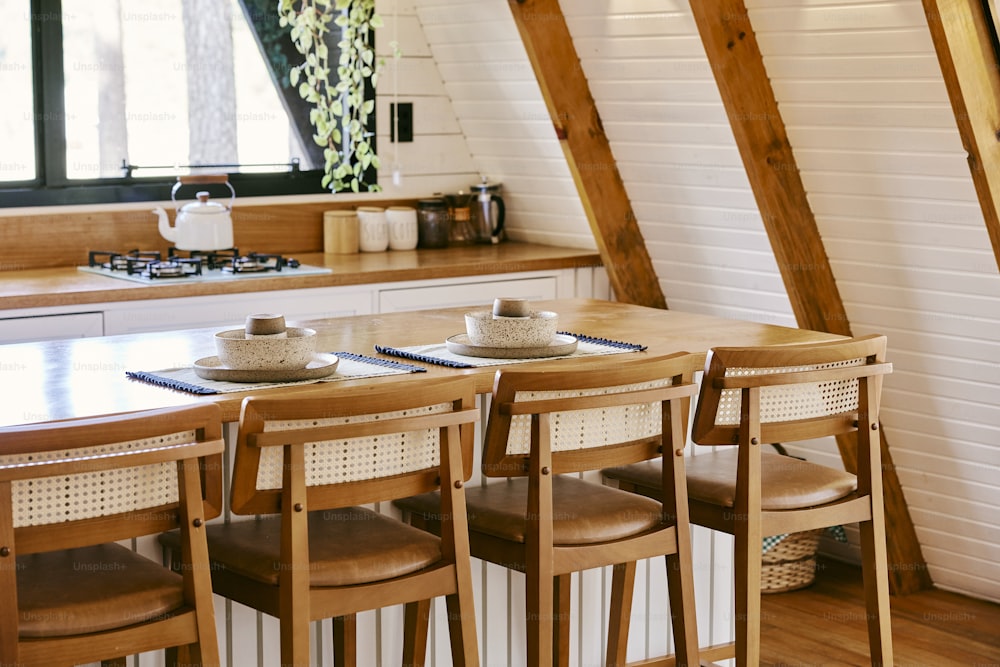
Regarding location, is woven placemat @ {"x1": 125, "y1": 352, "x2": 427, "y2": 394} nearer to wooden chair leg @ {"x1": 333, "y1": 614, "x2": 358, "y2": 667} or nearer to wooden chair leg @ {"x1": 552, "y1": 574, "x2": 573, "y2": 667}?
wooden chair leg @ {"x1": 333, "y1": 614, "x2": 358, "y2": 667}

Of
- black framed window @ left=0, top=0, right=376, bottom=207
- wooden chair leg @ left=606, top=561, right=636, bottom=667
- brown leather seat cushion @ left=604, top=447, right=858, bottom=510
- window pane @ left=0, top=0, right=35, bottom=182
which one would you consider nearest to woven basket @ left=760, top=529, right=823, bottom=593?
wooden chair leg @ left=606, top=561, right=636, bottom=667

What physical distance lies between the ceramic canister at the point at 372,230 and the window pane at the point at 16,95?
118 centimetres

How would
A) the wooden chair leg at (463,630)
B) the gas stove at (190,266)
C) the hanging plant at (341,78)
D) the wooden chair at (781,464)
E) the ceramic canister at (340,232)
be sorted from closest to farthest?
the wooden chair leg at (463,630) → the wooden chair at (781,464) → the gas stove at (190,266) → the hanging plant at (341,78) → the ceramic canister at (340,232)

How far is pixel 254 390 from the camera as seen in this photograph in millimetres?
2516

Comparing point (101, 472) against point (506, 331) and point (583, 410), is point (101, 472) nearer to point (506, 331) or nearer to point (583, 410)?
point (583, 410)

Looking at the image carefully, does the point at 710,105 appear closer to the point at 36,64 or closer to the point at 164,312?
the point at 164,312

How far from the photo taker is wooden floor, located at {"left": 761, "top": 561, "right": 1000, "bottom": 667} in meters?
3.85

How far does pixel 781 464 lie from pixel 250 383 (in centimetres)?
118

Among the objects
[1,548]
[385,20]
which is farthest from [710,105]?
[1,548]

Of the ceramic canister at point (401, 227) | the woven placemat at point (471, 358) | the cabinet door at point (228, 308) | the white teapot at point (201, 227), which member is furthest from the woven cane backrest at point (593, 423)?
the ceramic canister at point (401, 227)

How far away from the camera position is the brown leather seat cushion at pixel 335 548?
2.28m

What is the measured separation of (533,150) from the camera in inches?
197

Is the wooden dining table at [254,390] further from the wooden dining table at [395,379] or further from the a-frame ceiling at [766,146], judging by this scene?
the a-frame ceiling at [766,146]

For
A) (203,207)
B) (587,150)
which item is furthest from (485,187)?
(203,207)
